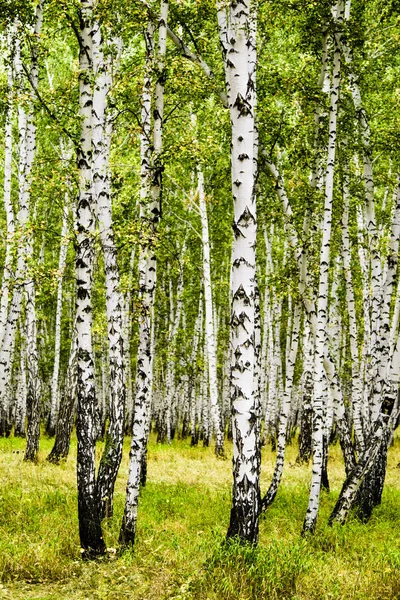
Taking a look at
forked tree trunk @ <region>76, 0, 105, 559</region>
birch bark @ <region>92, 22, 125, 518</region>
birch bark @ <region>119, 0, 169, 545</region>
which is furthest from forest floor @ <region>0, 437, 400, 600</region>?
birch bark @ <region>92, 22, 125, 518</region>

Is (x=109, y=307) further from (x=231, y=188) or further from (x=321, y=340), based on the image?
(x=231, y=188)

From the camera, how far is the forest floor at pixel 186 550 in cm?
696

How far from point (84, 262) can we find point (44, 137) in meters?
18.6

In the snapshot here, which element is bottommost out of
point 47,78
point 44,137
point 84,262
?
point 84,262

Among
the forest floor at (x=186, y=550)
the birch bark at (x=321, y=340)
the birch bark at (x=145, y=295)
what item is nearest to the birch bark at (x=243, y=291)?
the forest floor at (x=186, y=550)

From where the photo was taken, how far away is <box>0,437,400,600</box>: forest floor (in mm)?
6965

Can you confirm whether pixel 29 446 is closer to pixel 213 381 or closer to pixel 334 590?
pixel 213 381

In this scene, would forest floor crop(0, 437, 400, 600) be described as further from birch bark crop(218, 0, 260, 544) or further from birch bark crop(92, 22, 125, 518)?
birch bark crop(92, 22, 125, 518)

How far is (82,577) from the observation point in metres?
7.68

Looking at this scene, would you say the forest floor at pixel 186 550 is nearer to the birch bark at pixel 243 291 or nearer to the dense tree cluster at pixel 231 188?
the dense tree cluster at pixel 231 188

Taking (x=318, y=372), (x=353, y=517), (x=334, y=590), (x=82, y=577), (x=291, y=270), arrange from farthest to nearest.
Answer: (x=291, y=270) → (x=353, y=517) → (x=318, y=372) → (x=82, y=577) → (x=334, y=590)

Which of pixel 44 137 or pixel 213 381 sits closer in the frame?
pixel 213 381

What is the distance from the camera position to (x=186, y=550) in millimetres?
8477

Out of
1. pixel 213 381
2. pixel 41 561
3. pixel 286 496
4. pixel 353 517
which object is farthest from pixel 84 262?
pixel 213 381
